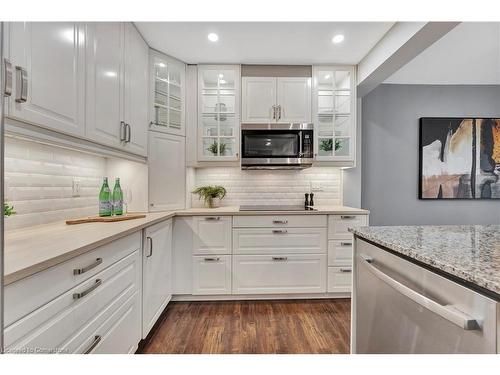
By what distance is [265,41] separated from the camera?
229 centimetres

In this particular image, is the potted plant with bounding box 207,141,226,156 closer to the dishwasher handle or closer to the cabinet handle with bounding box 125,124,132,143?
the cabinet handle with bounding box 125,124,132,143

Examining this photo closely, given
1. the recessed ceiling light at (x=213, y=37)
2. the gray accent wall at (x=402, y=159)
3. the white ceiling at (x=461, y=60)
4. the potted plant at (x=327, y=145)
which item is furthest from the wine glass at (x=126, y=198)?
the white ceiling at (x=461, y=60)

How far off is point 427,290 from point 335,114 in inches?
92.4

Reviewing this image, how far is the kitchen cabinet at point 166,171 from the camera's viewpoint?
2410 mm

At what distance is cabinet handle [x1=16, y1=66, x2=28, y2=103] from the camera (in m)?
0.96

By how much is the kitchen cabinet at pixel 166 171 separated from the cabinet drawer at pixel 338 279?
1.64 meters

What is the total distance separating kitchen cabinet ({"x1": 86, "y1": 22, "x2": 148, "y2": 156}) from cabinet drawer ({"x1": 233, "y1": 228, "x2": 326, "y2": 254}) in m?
1.21

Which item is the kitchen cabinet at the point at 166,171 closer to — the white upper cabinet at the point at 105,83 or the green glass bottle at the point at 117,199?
the green glass bottle at the point at 117,199

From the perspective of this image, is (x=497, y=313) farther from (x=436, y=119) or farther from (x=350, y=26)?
(x=436, y=119)

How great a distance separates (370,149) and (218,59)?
2.14 meters

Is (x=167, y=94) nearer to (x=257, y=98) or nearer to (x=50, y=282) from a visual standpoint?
(x=257, y=98)

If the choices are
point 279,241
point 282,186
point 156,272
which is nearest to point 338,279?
point 279,241
